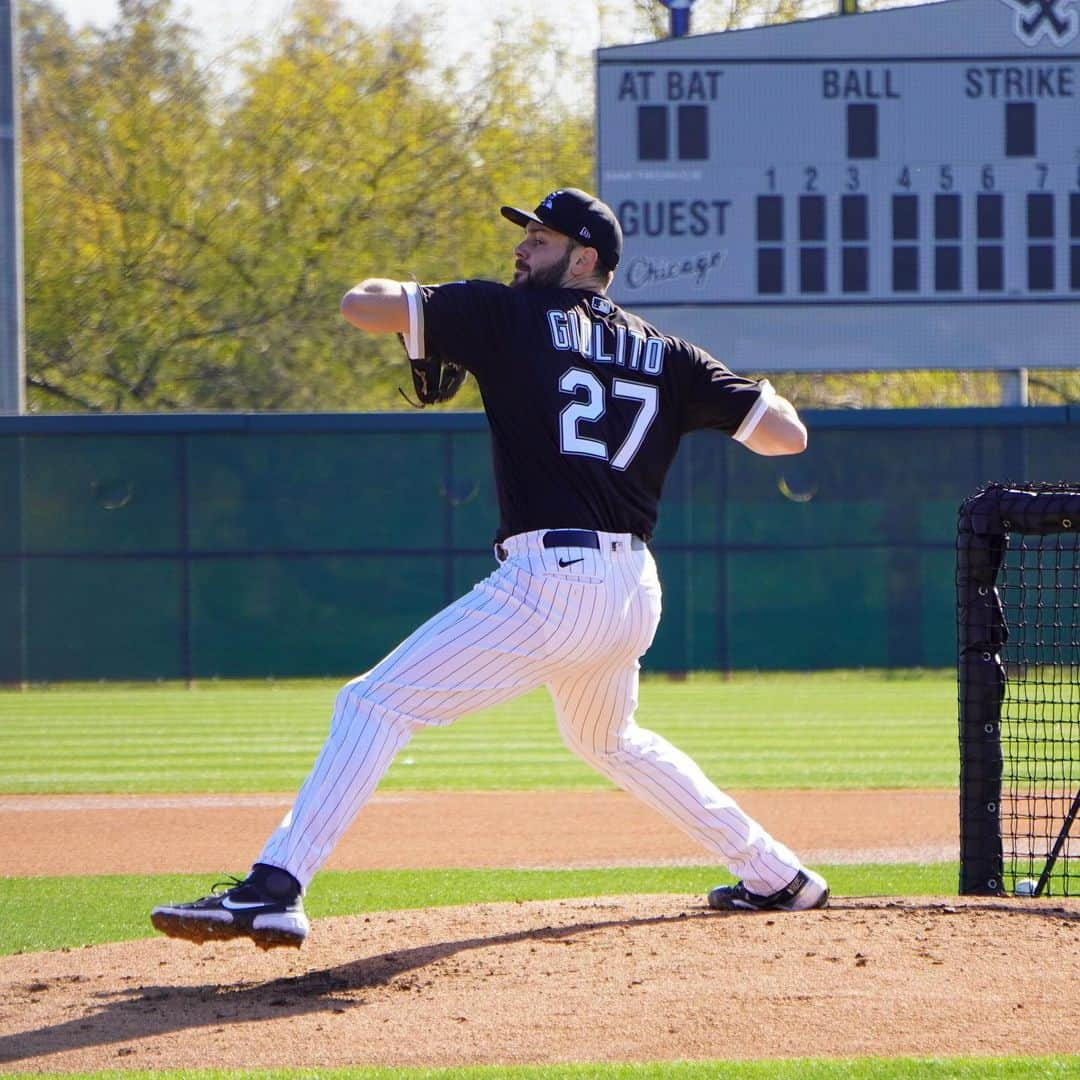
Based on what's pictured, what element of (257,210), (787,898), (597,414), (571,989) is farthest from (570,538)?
(257,210)

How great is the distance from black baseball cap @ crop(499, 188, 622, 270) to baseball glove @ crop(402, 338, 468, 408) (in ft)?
1.23

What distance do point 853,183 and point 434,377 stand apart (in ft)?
40.1

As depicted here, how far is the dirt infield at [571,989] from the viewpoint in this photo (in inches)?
130

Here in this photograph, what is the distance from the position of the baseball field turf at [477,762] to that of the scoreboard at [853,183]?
3354 mm

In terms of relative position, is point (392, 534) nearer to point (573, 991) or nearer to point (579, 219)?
point (579, 219)

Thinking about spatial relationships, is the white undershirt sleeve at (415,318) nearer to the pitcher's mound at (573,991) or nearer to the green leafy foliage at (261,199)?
the pitcher's mound at (573,991)

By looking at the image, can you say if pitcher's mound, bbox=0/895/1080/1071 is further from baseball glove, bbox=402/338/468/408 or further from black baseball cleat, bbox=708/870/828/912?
baseball glove, bbox=402/338/468/408

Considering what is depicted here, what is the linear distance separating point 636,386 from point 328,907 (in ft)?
7.43

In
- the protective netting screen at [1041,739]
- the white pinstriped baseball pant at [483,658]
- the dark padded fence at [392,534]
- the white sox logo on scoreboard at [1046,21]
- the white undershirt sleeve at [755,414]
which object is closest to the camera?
the white pinstriped baseball pant at [483,658]

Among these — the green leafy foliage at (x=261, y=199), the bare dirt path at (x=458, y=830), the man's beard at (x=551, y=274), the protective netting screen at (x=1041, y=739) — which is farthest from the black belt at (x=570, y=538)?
the green leafy foliage at (x=261, y=199)

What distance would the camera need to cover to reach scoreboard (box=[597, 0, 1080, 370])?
1519cm

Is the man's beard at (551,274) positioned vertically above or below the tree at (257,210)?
below

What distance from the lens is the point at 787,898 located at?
4.34 meters

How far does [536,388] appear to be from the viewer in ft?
12.3
